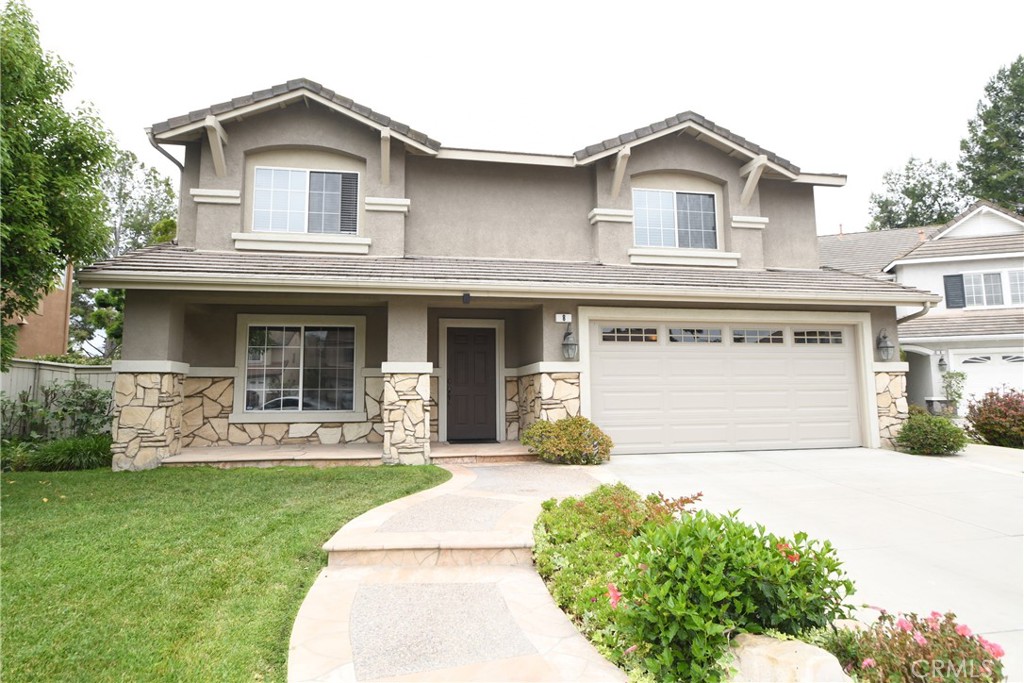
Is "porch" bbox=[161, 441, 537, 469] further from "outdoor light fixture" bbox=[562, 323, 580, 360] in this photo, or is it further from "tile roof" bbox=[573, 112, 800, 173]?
"tile roof" bbox=[573, 112, 800, 173]

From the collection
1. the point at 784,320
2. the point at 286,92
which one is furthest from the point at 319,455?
the point at 784,320

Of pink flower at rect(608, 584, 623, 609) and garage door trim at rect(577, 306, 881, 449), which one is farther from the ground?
garage door trim at rect(577, 306, 881, 449)

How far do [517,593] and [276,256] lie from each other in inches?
302

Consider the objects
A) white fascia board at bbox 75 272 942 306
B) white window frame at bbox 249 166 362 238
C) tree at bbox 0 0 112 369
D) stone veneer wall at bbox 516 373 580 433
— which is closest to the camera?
A: tree at bbox 0 0 112 369

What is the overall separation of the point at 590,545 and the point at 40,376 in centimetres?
1180

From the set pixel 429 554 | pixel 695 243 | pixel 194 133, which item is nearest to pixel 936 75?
pixel 695 243

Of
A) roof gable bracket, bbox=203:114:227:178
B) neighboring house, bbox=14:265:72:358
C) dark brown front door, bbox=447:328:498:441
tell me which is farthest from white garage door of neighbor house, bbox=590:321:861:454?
neighboring house, bbox=14:265:72:358

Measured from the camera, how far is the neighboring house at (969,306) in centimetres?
1512

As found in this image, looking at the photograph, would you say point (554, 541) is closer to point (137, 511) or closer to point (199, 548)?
point (199, 548)

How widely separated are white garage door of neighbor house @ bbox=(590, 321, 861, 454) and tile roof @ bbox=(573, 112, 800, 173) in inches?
144

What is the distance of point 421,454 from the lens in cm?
857

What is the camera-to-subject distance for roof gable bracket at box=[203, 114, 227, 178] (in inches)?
364

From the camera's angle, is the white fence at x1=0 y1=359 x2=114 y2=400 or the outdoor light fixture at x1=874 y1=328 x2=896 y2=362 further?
the outdoor light fixture at x1=874 y1=328 x2=896 y2=362

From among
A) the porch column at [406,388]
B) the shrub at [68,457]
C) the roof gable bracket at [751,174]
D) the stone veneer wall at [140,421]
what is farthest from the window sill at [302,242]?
the roof gable bracket at [751,174]
